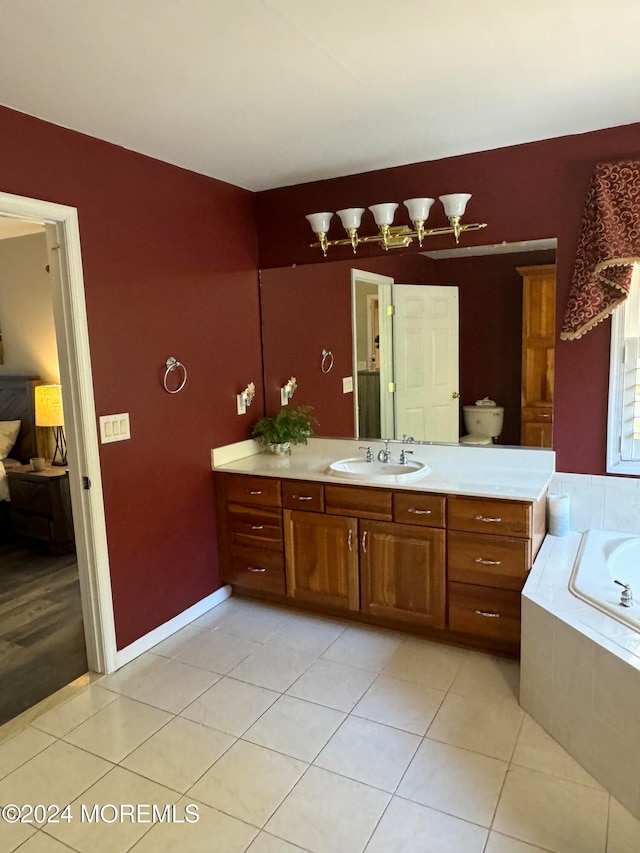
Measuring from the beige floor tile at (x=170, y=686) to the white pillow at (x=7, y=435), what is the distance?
2.82 meters

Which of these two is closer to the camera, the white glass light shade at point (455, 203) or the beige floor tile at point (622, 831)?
the beige floor tile at point (622, 831)

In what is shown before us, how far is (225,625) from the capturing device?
→ 3111mm

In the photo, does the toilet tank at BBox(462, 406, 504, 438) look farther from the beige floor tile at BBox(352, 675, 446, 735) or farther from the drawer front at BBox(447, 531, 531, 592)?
the beige floor tile at BBox(352, 675, 446, 735)

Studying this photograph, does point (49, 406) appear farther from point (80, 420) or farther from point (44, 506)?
point (80, 420)

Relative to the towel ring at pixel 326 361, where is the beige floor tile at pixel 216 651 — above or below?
below

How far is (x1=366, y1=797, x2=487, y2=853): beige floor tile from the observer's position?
5.63ft

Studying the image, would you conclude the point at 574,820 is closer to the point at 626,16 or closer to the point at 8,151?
the point at 626,16

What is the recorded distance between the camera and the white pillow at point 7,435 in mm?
4723

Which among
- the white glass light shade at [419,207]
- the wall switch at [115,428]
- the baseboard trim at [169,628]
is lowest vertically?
the baseboard trim at [169,628]

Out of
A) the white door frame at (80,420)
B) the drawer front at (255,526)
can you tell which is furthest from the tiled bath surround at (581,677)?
the white door frame at (80,420)

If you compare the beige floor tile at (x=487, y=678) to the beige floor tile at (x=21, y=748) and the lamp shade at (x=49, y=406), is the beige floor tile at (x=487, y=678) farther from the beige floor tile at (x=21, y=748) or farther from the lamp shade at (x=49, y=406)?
the lamp shade at (x=49, y=406)

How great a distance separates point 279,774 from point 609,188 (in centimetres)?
267

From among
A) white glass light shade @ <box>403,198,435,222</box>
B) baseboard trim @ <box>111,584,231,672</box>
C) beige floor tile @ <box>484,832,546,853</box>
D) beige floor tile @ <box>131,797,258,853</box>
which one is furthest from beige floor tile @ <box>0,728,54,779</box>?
white glass light shade @ <box>403,198,435,222</box>

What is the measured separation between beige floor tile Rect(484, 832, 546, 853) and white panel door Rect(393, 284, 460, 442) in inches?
72.5
